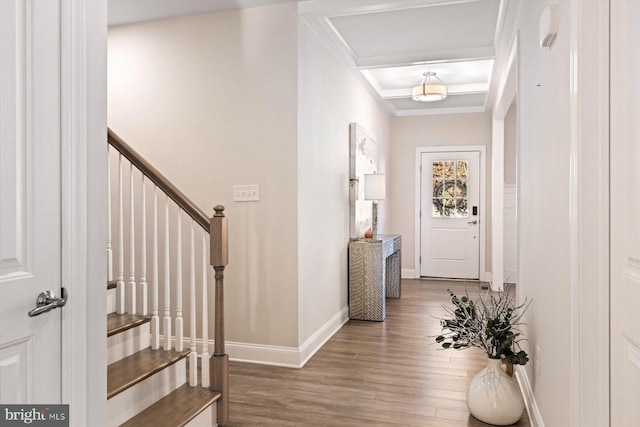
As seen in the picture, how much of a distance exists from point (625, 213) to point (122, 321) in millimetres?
2349

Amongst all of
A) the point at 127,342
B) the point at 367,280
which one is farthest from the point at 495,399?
the point at 367,280

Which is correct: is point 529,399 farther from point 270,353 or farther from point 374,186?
point 374,186

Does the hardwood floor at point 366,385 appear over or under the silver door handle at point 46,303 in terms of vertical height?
under

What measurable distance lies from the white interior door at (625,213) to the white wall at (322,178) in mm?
2300

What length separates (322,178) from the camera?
3.99 meters

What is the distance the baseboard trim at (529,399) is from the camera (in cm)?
231

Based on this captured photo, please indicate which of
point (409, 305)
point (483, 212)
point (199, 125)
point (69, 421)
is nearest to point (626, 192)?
point (69, 421)

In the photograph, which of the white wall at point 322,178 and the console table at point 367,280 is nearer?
the white wall at point 322,178

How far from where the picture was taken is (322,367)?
333cm

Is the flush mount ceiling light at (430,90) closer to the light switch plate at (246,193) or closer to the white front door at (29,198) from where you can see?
the light switch plate at (246,193)

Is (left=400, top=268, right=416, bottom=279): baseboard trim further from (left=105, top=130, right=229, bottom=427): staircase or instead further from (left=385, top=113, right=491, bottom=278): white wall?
(left=105, top=130, right=229, bottom=427): staircase

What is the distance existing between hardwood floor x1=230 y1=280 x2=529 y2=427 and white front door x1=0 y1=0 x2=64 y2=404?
1356 millimetres

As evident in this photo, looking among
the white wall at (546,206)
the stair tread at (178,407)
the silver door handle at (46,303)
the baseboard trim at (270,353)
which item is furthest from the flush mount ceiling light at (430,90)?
the silver door handle at (46,303)

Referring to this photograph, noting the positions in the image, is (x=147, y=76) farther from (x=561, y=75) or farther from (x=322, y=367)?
(x=561, y=75)
